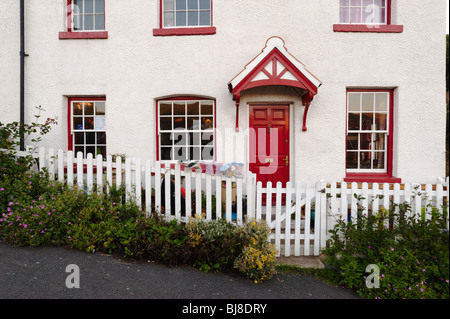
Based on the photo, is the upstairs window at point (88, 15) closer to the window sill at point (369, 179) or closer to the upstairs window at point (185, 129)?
the upstairs window at point (185, 129)

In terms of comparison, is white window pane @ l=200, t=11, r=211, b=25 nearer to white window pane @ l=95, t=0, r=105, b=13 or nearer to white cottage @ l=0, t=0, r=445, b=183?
white cottage @ l=0, t=0, r=445, b=183

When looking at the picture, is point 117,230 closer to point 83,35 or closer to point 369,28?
point 83,35

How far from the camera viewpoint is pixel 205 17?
629 centimetres

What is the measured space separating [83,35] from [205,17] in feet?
9.43

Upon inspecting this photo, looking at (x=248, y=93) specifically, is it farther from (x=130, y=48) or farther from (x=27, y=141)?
(x=27, y=141)

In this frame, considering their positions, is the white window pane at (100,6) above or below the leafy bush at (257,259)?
above

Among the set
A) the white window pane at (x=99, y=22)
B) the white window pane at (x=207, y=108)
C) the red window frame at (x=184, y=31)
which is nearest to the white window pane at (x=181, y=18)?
the red window frame at (x=184, y=31)

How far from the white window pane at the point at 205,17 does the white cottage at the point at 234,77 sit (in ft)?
0.08

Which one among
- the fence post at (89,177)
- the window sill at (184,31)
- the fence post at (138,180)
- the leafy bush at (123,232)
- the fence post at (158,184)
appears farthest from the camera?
the window sill at (184,31)

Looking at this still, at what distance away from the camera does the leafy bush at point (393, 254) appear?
321cm

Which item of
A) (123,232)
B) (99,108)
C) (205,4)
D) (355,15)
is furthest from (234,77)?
(123,232)

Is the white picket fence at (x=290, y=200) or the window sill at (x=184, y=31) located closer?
the white picket fence at (x=290, y=200)

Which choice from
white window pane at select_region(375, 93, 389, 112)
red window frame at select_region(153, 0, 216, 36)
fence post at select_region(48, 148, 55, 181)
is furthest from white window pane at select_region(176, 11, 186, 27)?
white window pane at select_region(375, 93, 389, 112)

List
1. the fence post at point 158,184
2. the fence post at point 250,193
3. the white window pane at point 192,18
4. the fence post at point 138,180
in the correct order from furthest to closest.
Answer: the white window pane at point 192,18 < the fence post at point 138,180 < the fence post at point 158,184 < the fence post at point 250,193
